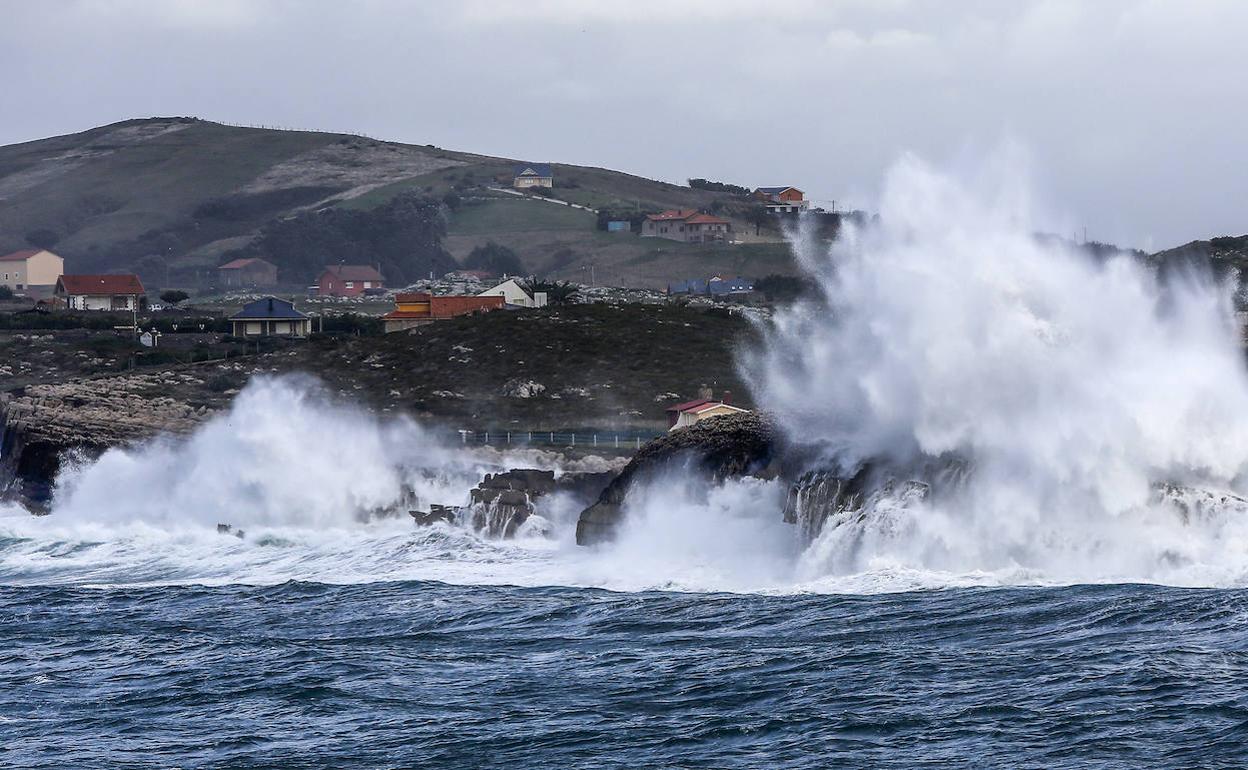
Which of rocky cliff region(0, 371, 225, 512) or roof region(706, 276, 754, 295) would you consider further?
roof region(706, 276, 754, 295)

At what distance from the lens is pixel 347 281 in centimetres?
16762

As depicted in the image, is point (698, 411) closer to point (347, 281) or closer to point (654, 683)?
point (654, 683)

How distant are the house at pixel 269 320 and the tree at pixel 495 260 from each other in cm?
6276

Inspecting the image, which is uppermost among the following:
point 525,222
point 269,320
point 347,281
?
point 525,222

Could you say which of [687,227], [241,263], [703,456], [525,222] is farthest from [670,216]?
[703,456]

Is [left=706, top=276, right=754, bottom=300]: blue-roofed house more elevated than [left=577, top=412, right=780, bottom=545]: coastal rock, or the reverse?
[left=706, top=276, right=754, bottom=300]: blue-roofed house

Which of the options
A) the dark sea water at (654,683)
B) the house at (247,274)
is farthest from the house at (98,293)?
the dark sea water at (654,683)

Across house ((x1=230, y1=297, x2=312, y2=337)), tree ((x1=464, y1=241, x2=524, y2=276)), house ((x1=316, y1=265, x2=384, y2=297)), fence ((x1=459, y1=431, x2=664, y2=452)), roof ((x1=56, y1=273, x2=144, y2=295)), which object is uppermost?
tree ((x1=464, y1=241, x2=524, y2=276))

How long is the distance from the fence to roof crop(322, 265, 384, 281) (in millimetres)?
103366

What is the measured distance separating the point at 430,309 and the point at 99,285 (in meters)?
39.0

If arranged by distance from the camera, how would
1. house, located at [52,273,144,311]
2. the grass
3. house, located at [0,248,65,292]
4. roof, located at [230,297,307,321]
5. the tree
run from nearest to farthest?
roof, located at [230,297,307,321], house, located at [52,273,144,311], house, located at [0,248,65,292], the tree, the grass

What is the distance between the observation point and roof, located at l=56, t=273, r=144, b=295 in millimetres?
129000

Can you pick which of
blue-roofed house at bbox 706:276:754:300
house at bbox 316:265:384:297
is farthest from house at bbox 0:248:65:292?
blue-roofed house at bbox 706:276:754:300

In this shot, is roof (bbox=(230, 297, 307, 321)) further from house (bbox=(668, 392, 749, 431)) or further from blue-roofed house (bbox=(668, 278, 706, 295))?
house (bbox=(668, 392, 749, 431))
